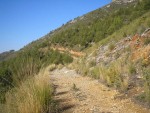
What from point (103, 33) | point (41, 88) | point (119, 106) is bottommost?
point (119, 106)

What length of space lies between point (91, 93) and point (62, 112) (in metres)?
2.30

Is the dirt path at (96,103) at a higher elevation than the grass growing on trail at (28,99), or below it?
below

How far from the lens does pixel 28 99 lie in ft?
17.7

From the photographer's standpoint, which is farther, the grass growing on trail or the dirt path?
the dirt path

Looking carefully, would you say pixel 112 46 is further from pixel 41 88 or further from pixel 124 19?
pixel 124 19

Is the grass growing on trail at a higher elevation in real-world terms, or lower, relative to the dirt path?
higher

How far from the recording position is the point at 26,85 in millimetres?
6039

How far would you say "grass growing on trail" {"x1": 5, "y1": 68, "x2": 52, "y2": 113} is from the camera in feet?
17.4

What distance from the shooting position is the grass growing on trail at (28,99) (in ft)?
17.4

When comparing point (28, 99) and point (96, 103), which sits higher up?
point (28, 99)

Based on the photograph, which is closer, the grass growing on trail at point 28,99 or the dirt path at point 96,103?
the grass growing on trail at point 28,99

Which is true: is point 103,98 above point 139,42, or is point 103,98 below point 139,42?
below

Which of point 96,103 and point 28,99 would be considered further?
point 96,103

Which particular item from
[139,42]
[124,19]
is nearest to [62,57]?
[124,19]
